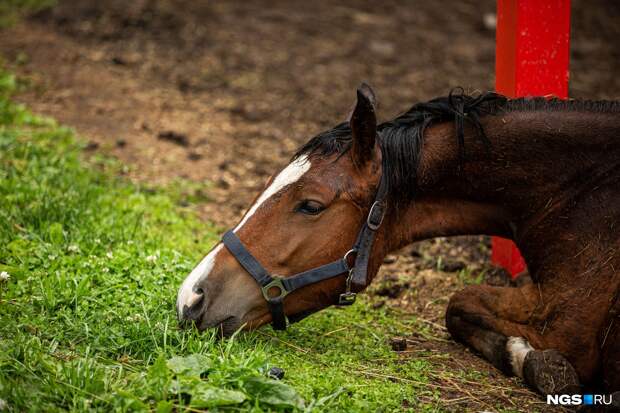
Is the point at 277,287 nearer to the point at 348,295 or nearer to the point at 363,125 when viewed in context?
the point at 348,295

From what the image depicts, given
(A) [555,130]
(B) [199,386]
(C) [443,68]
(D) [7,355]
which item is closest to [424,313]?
(A) [555,130]

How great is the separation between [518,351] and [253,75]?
18.8ft

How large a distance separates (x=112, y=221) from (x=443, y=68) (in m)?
5.30

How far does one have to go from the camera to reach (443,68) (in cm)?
867

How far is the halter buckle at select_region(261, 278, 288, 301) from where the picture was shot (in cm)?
352

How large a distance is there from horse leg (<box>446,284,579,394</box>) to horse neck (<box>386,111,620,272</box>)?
0.42 meters

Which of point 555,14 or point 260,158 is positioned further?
point 260,158

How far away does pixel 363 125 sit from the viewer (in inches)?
138

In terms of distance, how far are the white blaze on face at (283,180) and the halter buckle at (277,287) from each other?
346 millimetres

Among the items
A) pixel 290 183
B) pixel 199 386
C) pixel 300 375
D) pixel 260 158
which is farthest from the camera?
pixel 260 158

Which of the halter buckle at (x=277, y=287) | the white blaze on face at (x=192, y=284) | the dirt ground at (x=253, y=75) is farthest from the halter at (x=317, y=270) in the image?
the dirt ground at (x=253, y=75)

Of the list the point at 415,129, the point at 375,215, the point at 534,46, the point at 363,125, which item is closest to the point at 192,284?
the point at 375,215

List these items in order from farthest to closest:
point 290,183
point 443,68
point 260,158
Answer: point 443,68, point 260,158, point 290,183

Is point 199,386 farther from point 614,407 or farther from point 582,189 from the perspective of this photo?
point 582,189
